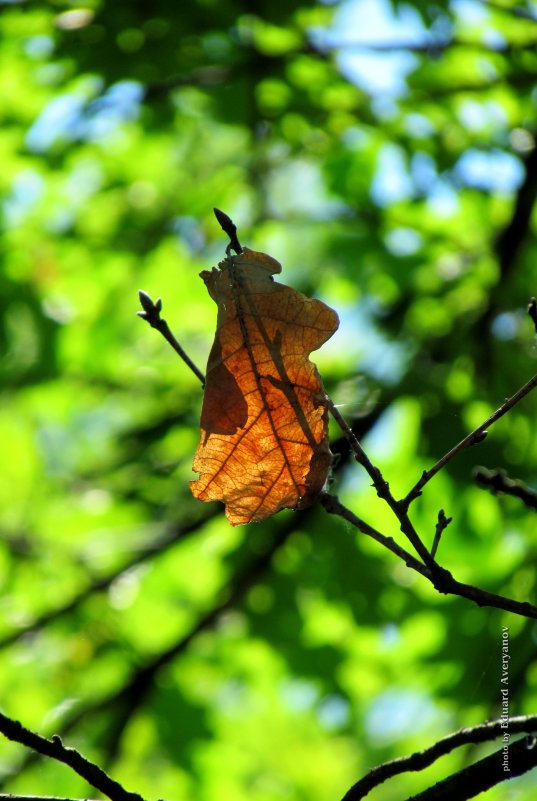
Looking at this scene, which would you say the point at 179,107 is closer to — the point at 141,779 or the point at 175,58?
the point at 175,58

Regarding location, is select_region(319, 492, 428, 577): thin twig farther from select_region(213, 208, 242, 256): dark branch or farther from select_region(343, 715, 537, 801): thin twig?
select_region(213, 208, 242, 256): dark branch

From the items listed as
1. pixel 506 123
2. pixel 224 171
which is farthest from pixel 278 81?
pixel 506 123

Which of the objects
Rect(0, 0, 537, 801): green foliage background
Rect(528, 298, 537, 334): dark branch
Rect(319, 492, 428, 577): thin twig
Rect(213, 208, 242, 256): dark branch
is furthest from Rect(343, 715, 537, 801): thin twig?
Rect(0, 0, 537, 801): green foliage background

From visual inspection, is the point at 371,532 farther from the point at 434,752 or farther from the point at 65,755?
the point at 65,755

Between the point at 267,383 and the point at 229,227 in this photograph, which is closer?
the point at 229,227

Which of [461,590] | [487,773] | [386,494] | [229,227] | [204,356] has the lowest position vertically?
[487,773]

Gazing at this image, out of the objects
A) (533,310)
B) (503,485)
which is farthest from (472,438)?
(533,310)

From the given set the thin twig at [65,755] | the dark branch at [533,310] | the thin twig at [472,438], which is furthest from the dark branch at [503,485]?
the thin twig at [65,755]
